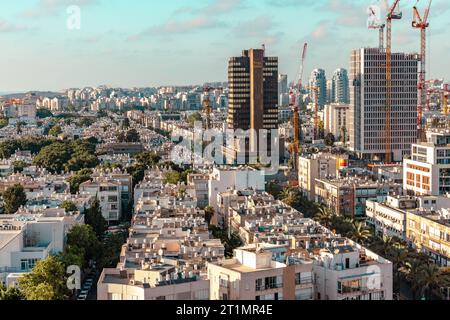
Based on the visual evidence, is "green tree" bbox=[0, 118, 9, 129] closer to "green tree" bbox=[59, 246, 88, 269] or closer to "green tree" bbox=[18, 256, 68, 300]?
"green tree" bbox=[59, 246, 88, 269]

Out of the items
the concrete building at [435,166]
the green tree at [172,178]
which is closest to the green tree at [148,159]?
the green tree at [172,178]

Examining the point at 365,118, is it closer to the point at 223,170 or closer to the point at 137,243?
the point at 223,170

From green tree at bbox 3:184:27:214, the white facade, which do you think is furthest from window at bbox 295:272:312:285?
green tree at bbox 3:184:27:214

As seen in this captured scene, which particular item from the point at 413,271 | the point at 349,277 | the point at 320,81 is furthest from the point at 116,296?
the point at 320,81

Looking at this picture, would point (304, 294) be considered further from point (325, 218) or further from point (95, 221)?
point (95, 221)

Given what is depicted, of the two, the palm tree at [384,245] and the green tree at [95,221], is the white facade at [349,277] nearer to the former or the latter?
the palm tree at [384,245]
